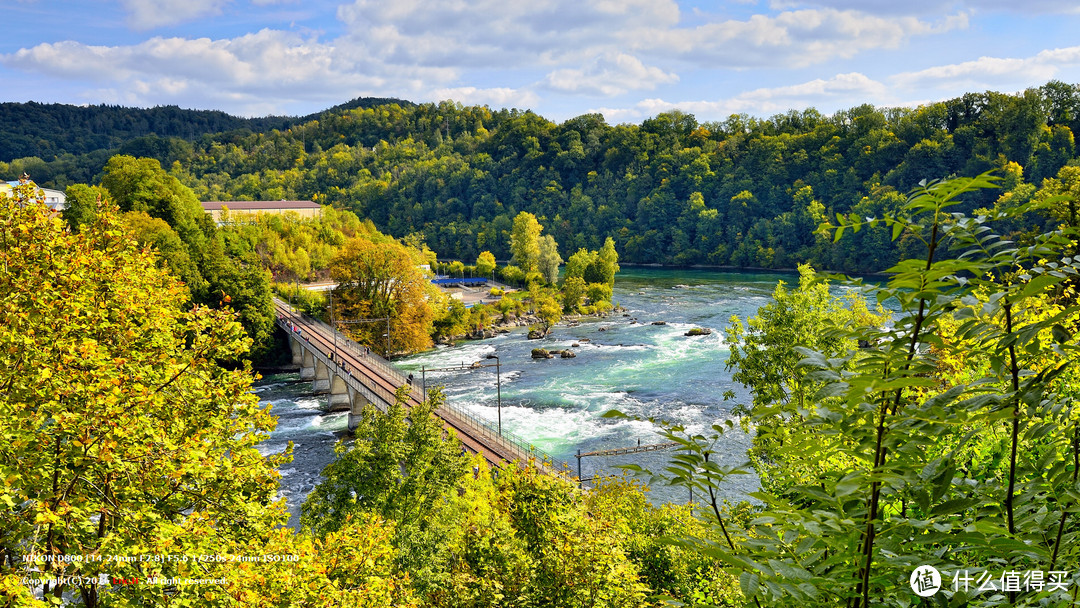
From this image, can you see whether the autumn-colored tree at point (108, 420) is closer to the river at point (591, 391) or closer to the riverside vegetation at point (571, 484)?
the riverside vegetation at point (571, 484)

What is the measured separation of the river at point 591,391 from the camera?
3198 cm

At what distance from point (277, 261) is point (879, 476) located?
262 ft

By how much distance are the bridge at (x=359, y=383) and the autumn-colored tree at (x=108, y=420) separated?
15.0 m

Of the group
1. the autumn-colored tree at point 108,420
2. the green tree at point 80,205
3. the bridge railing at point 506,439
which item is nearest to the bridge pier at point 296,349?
the green tree at point 80,205

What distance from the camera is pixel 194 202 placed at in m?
70.9

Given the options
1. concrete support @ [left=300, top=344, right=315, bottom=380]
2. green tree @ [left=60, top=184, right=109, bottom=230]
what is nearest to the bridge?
concrete support @ [left=300, top=344, right=315, bottom=380]

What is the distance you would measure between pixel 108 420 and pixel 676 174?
126 metres

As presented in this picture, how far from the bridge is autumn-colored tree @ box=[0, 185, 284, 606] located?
15.0m

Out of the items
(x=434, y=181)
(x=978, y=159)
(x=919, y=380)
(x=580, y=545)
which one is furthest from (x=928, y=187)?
(x=434, y=181)

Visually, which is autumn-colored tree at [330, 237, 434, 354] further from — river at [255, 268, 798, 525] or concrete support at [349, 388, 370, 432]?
concrete support at [349, 388, 370, 432]

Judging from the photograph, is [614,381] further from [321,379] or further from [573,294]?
[573,294]

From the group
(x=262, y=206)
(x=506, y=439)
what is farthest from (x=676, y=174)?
(x=506, y=439)

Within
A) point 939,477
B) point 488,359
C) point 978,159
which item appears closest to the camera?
point 939,477

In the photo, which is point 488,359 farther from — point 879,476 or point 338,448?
point 879,476
